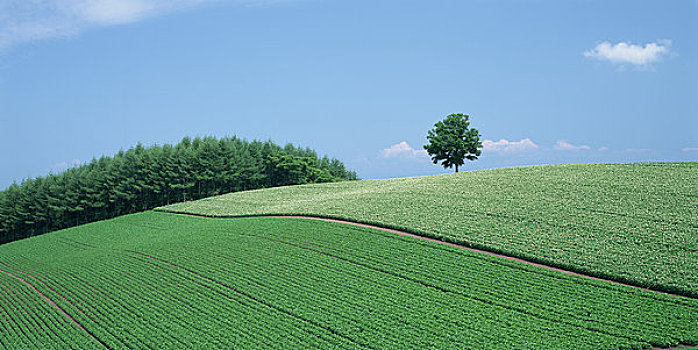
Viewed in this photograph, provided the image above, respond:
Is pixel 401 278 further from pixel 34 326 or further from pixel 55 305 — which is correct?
pixel 55 305

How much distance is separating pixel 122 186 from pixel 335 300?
66.0 metres

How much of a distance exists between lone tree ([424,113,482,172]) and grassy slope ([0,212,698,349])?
4464 cm

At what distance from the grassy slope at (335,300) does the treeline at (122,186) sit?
41781mm

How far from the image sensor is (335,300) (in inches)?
949

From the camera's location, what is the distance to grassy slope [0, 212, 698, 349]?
19.9 metres

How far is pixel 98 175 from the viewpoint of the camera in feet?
249

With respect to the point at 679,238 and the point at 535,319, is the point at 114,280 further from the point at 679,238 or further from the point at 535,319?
the point at 679,238

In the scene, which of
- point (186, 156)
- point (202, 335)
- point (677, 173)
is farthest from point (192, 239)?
point (677, 173)

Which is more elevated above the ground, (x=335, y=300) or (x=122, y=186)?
(x=122, y=186)

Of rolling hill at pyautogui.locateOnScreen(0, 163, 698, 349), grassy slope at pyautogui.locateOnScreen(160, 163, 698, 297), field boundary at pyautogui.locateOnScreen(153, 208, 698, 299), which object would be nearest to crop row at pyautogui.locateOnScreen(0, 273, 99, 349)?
rolling hill at pyautogui.locateOnScreen(0, 163, 698, 349)

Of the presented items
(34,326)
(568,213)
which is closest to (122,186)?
(34,326)

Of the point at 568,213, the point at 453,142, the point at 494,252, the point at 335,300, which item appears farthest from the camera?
the point at 453,142

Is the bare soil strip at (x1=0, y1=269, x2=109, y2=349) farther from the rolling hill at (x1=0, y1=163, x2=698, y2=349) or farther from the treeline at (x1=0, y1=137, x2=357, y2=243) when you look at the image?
the treeline at (x1=0, y1=137, x2=357, y2=243)

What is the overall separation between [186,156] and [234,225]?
4166 cm
